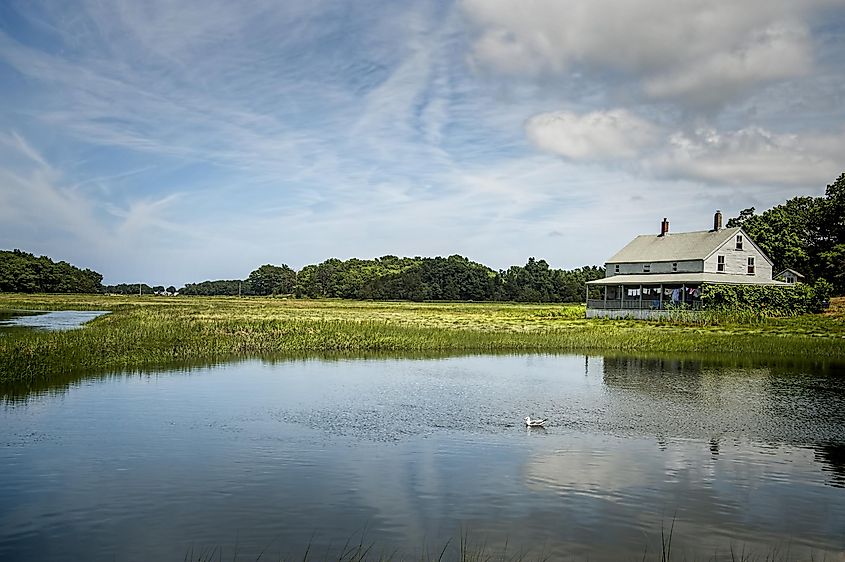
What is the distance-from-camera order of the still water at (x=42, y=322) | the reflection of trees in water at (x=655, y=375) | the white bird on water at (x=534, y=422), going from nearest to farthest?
1. the white bird on water at (x=534, y=422)
2. the reflection of trees in water at (x=655, y=375)
3. the still water at (x=42, y=322)

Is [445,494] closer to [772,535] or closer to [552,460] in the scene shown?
[552,460]

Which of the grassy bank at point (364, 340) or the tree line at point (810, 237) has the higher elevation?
the tree line at point (810, 237)

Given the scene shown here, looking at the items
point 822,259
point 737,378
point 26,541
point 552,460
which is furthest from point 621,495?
point 822,259

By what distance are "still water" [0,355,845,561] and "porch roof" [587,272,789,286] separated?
3515 cm

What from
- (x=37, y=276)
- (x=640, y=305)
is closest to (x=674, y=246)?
(x=640, y=305)

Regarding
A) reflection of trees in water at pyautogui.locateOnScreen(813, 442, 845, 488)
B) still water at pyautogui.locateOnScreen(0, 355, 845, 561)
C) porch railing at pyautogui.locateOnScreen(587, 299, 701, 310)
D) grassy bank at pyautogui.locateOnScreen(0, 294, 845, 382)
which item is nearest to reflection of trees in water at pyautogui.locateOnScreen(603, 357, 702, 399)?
still water at pyautogui.locateOnScreen(0, 355, 845, 561)

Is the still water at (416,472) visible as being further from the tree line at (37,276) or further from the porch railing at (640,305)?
the tree line at (37,276)

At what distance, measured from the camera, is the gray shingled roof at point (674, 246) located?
64312 millimetres

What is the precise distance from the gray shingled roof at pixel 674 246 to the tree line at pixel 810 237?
421 inches

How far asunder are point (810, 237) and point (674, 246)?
2423 centimetres

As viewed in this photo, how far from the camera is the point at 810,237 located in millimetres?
81562

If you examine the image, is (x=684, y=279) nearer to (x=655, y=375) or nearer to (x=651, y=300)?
(x=651, y=300)

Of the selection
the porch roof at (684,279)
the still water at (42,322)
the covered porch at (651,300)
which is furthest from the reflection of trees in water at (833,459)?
the porch roof at (684,279)

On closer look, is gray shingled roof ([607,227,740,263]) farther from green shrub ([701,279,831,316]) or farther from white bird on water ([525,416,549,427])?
white bird on water ([525,416,549,427])
